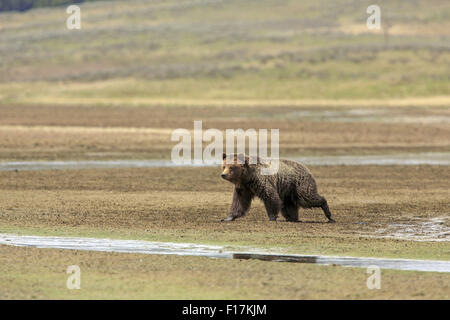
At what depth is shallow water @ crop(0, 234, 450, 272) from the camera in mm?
13164

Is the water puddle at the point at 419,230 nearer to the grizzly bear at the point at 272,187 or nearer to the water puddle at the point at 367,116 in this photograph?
the grizzly bear at the point at 272,187

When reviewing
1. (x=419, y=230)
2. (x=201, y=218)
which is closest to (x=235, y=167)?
(x=201, y=218)

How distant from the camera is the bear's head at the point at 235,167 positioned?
56.4 ft

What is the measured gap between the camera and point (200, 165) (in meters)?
29.0

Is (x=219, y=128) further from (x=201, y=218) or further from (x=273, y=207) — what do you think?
(x=273, y=207)

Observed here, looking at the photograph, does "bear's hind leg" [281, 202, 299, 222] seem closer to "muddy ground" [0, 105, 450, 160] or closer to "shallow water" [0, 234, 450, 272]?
"shallow water" [0, 234, 450, 272]

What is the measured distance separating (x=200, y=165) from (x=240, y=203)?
11.6 m

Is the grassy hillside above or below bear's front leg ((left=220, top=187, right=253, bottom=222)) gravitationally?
above

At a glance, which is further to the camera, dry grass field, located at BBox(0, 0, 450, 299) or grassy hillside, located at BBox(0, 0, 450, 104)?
grassy hillside, located at BBox(0, 0, 450, 104)

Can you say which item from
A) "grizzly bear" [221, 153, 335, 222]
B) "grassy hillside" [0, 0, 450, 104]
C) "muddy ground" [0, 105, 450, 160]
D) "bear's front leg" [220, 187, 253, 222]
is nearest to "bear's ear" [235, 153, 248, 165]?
"grizzly bear" [221, 153, 335, 222]

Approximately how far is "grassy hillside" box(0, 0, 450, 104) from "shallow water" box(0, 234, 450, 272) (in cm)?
4630

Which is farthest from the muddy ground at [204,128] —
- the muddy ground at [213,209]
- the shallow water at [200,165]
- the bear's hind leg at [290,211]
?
the bear's hind leg at [290,211]
